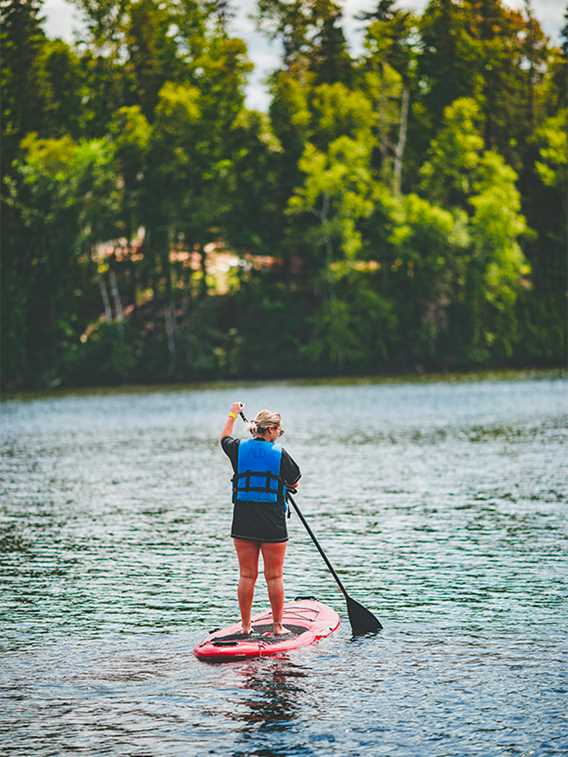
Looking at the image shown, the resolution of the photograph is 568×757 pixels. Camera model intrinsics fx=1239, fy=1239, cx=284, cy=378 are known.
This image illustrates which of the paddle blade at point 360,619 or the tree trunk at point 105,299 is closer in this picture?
the paddle blade at point 360,619

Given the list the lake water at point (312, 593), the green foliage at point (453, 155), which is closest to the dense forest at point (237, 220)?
the green foliage at point (453, 155)

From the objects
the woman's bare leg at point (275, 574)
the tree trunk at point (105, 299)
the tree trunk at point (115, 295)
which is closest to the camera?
the woman's bare leg at point (275, 574)

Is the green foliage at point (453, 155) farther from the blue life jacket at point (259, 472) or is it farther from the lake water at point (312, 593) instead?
the blue life jacket at point (259, 472)

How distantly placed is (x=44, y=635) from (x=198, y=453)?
880 inches

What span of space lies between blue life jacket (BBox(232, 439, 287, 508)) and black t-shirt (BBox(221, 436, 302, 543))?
0.06 meters

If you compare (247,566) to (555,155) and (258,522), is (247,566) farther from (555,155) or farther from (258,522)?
(555,155)

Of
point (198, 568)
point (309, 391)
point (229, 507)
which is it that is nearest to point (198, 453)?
point (229, 507)

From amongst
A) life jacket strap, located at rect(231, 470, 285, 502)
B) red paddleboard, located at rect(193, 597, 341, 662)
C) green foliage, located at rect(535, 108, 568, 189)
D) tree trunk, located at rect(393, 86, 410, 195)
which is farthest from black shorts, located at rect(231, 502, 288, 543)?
green foliage, located at rect(535, 108, 568, 189)

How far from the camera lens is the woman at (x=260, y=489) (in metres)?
12.6

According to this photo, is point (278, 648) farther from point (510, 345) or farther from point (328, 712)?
point (510, 345)

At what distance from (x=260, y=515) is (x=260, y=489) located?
0.28 m

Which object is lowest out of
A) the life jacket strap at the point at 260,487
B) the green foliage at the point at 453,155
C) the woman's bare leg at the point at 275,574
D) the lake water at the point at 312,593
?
the lake water at the point at 312,593

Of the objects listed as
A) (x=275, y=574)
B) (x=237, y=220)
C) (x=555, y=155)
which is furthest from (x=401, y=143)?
(x=275, y=574)

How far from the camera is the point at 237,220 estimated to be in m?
88.2
